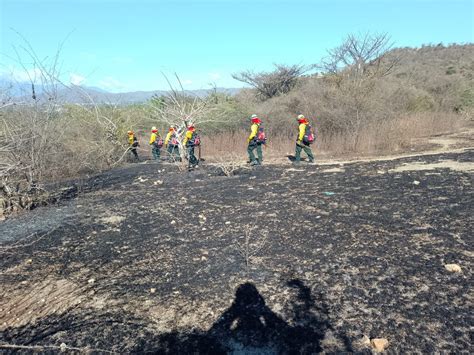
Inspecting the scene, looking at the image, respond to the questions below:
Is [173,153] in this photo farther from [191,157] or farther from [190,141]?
[190,141]

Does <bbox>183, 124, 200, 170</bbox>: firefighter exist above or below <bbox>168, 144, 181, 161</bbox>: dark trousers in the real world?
above

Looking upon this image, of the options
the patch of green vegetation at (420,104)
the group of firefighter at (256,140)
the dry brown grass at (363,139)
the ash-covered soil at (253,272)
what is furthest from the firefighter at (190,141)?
the patch of green vegetation at (420,104)

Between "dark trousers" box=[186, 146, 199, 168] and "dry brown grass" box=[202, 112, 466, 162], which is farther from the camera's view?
"dry brown grass" box=[202, 112, 466, 162]

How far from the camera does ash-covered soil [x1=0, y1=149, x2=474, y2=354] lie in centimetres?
304

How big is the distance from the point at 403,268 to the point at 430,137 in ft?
42.6

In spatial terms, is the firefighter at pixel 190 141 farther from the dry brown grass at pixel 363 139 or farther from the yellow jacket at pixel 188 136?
the dry brown grass at pixel 363 139

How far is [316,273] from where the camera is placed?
3.96m

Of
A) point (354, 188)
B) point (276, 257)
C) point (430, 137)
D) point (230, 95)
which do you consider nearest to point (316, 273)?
point (276, 257)

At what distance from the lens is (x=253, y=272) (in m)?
4.12

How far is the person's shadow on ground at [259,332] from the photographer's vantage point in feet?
9.44

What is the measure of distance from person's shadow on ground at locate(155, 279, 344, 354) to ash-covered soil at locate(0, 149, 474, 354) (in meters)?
0.01

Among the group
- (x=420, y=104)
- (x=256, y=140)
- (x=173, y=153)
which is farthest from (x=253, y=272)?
(x=420, y=104)

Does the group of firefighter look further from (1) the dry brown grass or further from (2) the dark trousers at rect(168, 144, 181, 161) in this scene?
(1) the dry brown grass

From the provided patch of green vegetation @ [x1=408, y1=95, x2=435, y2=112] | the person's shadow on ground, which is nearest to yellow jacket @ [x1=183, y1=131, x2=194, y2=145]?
the person's shadow on ground
